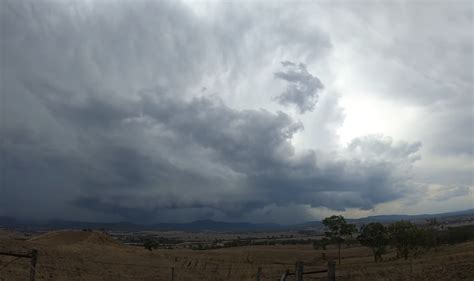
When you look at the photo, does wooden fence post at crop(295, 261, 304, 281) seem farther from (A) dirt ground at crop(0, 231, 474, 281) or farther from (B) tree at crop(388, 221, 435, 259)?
(B) tree at crop(388, 221, 435, 259)

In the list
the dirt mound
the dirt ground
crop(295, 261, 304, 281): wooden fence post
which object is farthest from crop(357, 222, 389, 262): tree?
crop(295, 261, 304, 281): wooden fence post

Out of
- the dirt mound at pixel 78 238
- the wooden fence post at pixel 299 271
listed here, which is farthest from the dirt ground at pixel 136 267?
the wooden fence post at pixel 299 271

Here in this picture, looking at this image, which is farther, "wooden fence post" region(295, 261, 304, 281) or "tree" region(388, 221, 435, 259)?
"tree" region(388, 221, 435, 259)

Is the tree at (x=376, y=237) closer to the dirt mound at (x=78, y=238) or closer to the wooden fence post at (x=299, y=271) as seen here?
the dirt mound at (x=78, y=238)

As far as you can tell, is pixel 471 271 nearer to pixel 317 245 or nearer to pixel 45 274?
pixel 45 274

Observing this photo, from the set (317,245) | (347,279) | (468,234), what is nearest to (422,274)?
(347,279)

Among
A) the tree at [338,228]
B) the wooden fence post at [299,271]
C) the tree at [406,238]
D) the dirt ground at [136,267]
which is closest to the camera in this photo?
the wooden fence post at [299,271]

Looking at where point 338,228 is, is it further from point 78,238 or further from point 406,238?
point 78,238

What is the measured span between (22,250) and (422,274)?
51.1 m

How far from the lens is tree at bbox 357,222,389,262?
8233cm

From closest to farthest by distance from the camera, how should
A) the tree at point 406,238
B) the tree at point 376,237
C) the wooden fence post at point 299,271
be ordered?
the wooden fence post at point 299,271, the tree at point 406,238, the tree at point 376,237

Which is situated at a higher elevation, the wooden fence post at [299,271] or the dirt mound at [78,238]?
the wooden fence post at [299,271]

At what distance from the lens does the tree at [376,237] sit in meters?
82.3

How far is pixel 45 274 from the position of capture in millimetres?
42688
